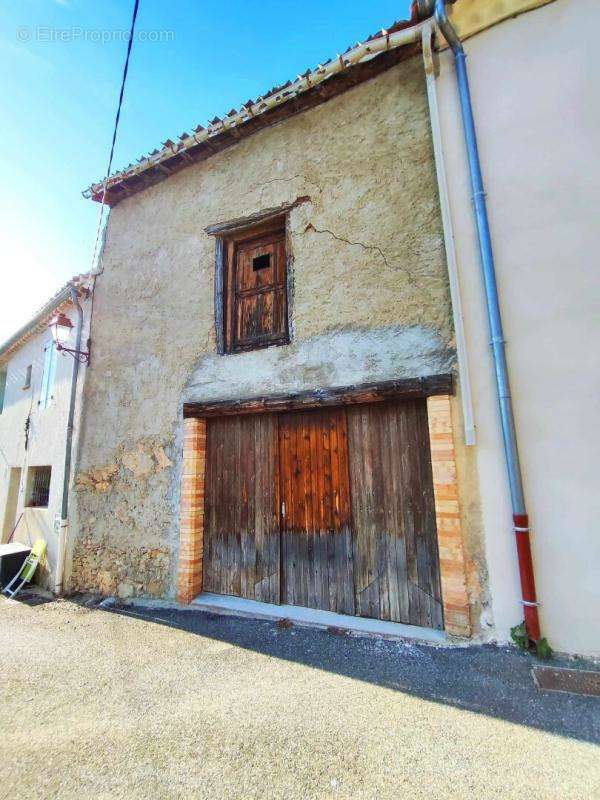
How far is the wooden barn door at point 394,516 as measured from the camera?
3.56m

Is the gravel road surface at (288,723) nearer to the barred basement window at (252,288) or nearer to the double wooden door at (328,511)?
the double wooden door at (328,511)

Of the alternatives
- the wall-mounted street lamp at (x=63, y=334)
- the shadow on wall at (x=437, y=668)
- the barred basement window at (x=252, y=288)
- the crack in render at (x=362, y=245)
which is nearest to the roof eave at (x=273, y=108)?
the barred basement window at (x=252, y=288)

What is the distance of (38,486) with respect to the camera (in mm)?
7223

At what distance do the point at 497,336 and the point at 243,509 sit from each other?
332 cm

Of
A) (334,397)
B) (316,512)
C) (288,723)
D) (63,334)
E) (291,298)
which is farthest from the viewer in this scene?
(63,334)

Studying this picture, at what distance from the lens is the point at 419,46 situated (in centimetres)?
414

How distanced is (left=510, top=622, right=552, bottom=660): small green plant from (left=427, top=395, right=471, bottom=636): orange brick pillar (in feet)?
1.14

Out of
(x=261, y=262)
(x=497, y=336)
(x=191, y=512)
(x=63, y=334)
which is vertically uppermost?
(x=261, y=262)

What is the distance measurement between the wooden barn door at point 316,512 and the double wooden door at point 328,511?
0.01m

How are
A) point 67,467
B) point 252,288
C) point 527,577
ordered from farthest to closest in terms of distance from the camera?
point 67,467, point 252,288, point 527,577

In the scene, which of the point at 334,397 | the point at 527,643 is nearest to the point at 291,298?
the point at 334,397

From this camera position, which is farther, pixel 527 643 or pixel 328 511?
pixel 328 511

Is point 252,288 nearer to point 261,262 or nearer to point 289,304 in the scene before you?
point 261,262

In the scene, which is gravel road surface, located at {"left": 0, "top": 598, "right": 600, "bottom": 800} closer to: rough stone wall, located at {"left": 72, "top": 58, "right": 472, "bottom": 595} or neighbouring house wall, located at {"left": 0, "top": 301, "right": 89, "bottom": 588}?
rough stone wall, located at {"left": 72, "top": 58, "right": 472, "bottom": 595}
